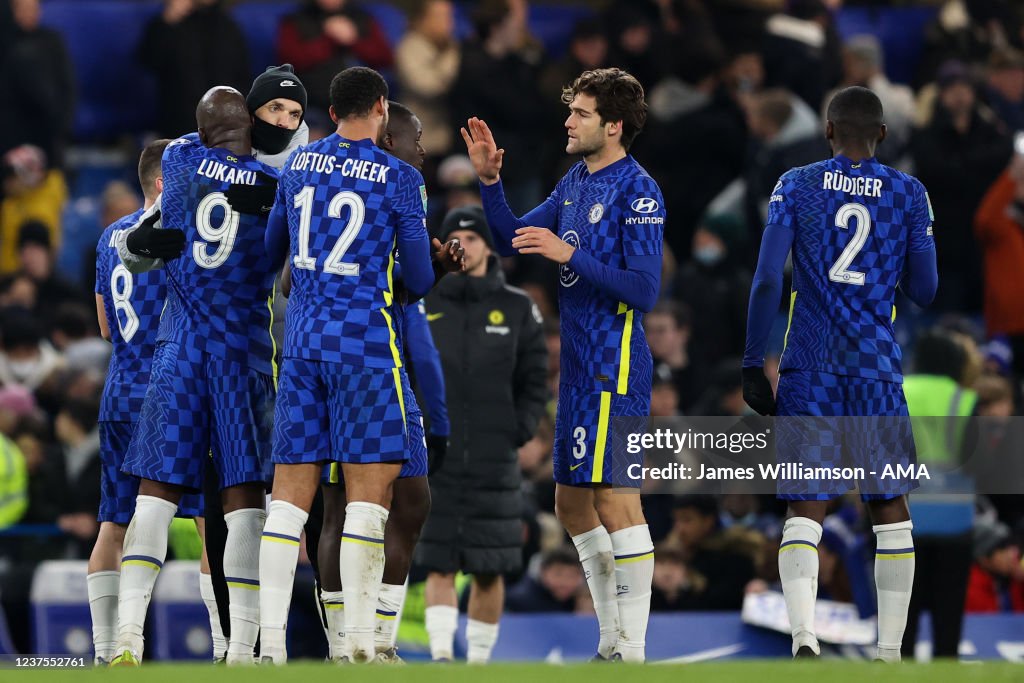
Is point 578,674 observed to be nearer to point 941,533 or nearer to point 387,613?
point 387,613

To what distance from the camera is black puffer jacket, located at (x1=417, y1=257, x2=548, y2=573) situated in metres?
11.2

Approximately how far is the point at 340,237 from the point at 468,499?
345cm

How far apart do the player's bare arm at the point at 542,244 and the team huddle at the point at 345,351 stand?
14 millimetres

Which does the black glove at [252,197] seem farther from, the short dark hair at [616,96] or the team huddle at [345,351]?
the short dark hair at [616,96]

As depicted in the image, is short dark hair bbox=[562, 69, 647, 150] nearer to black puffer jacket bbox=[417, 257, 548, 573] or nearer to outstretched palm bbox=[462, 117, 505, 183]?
outstretched palm bbox=[462, 117, 505, 183]

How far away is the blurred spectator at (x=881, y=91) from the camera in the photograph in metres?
16.2

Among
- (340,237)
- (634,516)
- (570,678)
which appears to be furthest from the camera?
(634,516)

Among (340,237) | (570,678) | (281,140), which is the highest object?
(281,140)

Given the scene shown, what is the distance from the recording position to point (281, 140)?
353 inches

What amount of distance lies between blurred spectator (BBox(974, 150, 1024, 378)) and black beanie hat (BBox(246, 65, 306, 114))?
8.31 metres

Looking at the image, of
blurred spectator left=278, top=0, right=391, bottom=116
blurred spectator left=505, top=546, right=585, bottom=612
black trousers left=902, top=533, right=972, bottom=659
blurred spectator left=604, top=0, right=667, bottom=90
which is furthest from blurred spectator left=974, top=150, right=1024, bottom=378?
blurred spectator left=278, top=0, right=391, bottom=116

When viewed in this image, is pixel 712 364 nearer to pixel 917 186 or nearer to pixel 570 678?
pixel 917 186

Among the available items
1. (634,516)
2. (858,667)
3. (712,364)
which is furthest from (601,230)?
(712,364)

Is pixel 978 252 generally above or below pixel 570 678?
above
